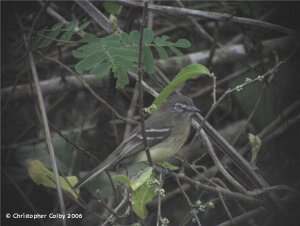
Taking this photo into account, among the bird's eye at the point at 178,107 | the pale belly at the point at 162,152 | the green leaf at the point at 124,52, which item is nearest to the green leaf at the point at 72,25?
the green leaf at the point at 124,52

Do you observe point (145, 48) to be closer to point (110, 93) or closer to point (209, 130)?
point (209, 130)

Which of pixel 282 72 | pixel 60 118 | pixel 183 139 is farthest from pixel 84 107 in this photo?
pixel 282 72

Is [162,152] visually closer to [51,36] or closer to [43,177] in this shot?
[43,177]

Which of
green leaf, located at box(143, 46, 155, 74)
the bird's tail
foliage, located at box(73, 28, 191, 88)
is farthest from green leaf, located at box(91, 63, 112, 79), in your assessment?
the bird's tail

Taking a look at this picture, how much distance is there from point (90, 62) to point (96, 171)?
2.62 feet

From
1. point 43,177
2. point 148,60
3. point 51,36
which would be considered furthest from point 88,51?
point 43,177

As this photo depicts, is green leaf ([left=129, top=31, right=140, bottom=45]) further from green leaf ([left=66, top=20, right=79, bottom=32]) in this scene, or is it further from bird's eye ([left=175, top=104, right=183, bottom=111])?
bird's eye ([left=175, top=104, right=183, bottom=111])

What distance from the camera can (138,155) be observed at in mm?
3738

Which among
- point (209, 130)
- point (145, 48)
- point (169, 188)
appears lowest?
point (169, 188)

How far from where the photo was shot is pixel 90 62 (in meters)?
3.07

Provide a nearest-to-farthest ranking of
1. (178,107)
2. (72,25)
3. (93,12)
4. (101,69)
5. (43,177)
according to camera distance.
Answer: (101,69)
(43,177)
(72,25)
(93,12)
(178,107)

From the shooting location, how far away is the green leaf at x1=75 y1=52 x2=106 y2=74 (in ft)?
10.0

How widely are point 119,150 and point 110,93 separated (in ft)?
3.55

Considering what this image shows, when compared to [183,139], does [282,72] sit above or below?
above
